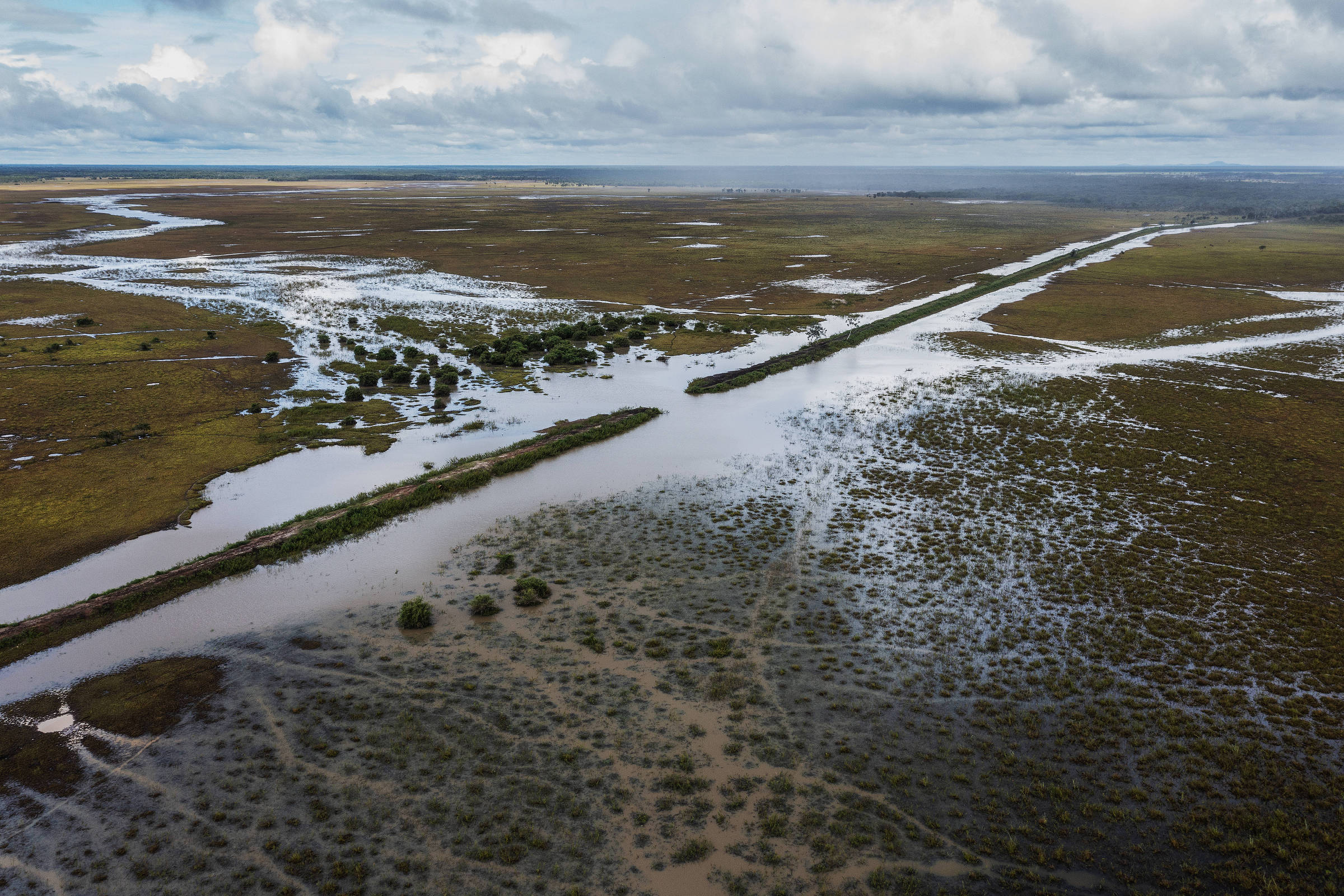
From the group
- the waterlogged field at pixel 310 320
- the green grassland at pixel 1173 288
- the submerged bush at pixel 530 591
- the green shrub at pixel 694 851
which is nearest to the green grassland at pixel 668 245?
the waterlogged field at pixel 310 320

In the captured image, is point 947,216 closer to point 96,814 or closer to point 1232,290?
point 1232,290

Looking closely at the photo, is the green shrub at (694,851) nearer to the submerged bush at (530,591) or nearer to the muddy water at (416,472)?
the submerged bush at (530,591)

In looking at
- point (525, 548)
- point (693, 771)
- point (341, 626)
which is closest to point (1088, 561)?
point (693, 771)

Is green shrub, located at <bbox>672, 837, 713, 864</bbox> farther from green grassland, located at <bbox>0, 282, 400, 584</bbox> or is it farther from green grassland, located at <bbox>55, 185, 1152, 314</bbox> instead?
green grassland, located at <bbox>55, 185, 1152, 314</bbox>

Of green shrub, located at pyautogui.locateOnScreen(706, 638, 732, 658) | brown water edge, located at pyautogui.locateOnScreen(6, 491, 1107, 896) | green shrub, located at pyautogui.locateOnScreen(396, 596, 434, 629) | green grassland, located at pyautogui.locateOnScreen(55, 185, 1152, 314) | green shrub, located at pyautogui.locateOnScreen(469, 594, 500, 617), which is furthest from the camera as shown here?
green grassland, located at pyautogui.locateOnScreen(55, 185, 1152, 314)

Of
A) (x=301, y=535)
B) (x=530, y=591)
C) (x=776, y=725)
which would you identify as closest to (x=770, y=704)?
(x=776, y=725)

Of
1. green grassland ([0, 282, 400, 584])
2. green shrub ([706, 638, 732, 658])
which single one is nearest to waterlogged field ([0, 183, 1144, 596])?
green grassland ([0, 282, 400, 584])

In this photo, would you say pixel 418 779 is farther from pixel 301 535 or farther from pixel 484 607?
pixel 301 535
